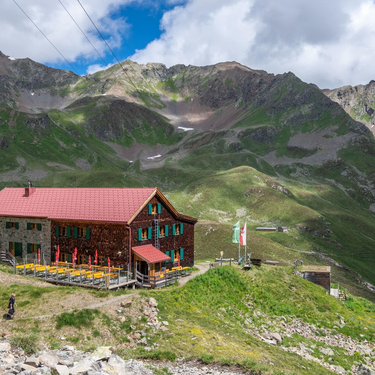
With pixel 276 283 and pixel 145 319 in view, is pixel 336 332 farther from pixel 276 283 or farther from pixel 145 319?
pixel 145 319

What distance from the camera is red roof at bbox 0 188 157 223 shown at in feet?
140

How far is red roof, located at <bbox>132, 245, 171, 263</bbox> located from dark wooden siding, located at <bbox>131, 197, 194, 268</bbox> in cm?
65

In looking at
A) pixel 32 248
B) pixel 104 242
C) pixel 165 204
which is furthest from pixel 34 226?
pixel 165 204

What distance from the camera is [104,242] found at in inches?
1638

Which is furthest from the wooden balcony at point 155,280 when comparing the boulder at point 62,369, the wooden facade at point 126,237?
the boulder at point 62,369

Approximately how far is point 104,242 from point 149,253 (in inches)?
213

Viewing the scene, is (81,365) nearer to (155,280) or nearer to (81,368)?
(81,368)

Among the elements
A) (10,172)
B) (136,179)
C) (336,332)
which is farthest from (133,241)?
(10,172)

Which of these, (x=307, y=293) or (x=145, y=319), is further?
(x=307, y=293)

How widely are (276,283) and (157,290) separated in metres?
19.4

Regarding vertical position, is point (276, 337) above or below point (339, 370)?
above

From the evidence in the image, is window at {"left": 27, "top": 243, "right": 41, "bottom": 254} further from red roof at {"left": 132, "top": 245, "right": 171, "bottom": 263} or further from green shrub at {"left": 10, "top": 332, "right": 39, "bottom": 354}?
green shrub at {"left": 10, "top": 332, "right": 39, "bottom": 354}

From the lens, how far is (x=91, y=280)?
1431 inches

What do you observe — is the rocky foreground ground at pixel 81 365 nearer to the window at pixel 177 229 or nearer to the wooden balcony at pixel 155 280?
the wooden balcony at pixel 155 280
